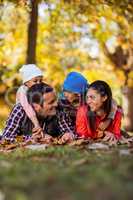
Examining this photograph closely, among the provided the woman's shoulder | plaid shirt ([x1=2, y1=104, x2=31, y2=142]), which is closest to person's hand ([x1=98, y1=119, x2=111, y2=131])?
the woman's shoulder

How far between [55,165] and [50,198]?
3.45ft

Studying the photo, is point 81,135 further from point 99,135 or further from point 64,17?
point 64,17

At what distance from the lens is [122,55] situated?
25641 millimetres

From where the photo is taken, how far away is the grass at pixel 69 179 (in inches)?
137

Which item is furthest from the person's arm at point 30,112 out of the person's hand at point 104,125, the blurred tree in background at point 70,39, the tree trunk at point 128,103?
the tree trunk at point 128,103

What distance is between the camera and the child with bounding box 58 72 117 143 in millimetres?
7863

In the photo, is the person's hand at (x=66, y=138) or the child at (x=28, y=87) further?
the child at (x=28, y=87)

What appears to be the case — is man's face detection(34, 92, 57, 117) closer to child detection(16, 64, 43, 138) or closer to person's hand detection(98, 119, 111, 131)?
child detection(16, 64, 43, 138)

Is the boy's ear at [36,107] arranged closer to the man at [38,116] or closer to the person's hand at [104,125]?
the man at [38,116]

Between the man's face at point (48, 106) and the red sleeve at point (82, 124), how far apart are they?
0.34 m

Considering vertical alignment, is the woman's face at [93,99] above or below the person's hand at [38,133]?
above

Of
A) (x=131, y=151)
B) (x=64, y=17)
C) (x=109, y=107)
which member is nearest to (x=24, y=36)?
(x=64, y=17)

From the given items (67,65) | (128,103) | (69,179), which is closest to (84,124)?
(69,179)

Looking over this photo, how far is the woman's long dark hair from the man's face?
485 mm
